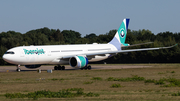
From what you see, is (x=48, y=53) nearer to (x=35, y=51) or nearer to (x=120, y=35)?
(x=35, y=51)

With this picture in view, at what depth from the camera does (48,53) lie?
41.5 m

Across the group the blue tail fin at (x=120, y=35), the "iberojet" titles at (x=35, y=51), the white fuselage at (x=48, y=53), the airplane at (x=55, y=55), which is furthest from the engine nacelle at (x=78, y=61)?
the blue tail fin at (x=120, y=35)

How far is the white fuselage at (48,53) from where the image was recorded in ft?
127

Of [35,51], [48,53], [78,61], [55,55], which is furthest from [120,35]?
[35,51]

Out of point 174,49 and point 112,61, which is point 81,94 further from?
point 112,61

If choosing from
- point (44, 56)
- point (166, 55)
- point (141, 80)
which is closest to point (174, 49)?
point (166, 55)

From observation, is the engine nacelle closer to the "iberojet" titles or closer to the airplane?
the airplane

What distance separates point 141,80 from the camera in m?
25.4

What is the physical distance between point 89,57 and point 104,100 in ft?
104

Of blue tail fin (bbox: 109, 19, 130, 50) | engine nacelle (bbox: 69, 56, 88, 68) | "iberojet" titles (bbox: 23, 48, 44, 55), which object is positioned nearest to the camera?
"iberojet" titles (bbox: 23, 48, 44, 55)

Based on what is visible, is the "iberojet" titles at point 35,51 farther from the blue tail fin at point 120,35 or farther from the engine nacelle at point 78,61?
the blue tail fin at point 120,35

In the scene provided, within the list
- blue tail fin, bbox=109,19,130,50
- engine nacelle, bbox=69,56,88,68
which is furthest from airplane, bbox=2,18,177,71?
blue tail fin, bbox=109,19,130,50

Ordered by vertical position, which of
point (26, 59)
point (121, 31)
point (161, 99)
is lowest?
point (161, 99)

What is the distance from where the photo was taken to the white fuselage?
38.8 m
